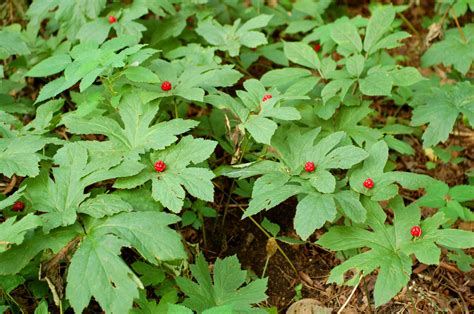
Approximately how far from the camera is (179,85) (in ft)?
9.43

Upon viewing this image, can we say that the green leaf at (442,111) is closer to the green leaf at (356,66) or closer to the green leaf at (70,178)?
the green leaf at (356,66)

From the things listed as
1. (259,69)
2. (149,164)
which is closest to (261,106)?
(149,164)

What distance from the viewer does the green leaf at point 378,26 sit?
3258mm

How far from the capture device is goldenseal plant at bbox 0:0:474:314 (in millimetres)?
2236

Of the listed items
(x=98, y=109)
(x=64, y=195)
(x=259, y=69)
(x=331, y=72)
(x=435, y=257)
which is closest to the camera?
(x=435, y=257)

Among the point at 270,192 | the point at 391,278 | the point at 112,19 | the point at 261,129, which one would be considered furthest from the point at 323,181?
the point at 112,19

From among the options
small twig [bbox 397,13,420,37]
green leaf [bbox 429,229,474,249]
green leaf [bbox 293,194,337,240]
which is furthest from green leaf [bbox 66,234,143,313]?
small twig [bbox 397,13,420,37]

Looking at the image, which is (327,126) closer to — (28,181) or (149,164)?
(149,164)

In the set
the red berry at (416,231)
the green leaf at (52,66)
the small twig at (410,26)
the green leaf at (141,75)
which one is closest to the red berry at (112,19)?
the green leaf at (52,66)

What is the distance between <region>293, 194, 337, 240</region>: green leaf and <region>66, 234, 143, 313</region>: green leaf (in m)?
0.75

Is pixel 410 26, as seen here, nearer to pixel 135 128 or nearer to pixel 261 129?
pixel 261 129

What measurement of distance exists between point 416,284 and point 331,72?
4.38ft

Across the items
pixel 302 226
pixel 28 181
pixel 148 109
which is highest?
pixel 148 109

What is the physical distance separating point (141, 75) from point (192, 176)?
643mm
